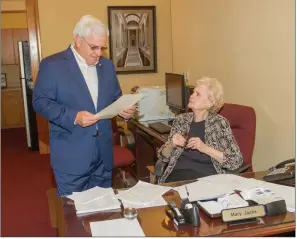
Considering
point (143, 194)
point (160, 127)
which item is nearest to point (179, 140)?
point (143, 194)

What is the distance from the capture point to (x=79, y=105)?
7.43 feet

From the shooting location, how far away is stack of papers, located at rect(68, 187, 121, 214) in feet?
5.17

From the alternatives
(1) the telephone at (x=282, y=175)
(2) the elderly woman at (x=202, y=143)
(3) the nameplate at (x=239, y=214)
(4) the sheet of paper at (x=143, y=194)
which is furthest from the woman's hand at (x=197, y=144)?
(3) the nameplate at (x=239, y=214)

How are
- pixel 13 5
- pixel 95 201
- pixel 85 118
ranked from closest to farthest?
pixel 95 201 → pixel 85 118 → pixel 13 5

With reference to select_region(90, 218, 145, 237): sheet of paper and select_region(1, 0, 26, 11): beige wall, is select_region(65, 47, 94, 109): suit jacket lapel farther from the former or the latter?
select_region(1, 0, 26, 11): beige wall

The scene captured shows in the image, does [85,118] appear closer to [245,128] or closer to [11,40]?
[245,128]

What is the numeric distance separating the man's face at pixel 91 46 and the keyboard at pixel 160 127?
1.17m

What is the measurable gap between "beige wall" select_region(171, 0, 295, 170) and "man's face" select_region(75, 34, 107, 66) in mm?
1152

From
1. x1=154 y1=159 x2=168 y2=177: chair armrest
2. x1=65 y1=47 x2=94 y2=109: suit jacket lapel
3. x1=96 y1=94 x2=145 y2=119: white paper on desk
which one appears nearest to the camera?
x1=96 y1=94 x2=145 y2=119: white paper on desk

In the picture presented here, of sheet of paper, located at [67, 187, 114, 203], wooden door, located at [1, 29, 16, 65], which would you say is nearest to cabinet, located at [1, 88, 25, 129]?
wooden door, located at [1, 29, 16, 65]

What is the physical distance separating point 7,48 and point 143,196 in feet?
21.6

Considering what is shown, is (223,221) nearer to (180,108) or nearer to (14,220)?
(180,108)

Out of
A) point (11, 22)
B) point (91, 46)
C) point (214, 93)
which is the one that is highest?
point (11, 22)

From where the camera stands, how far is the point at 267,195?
5.21ft
